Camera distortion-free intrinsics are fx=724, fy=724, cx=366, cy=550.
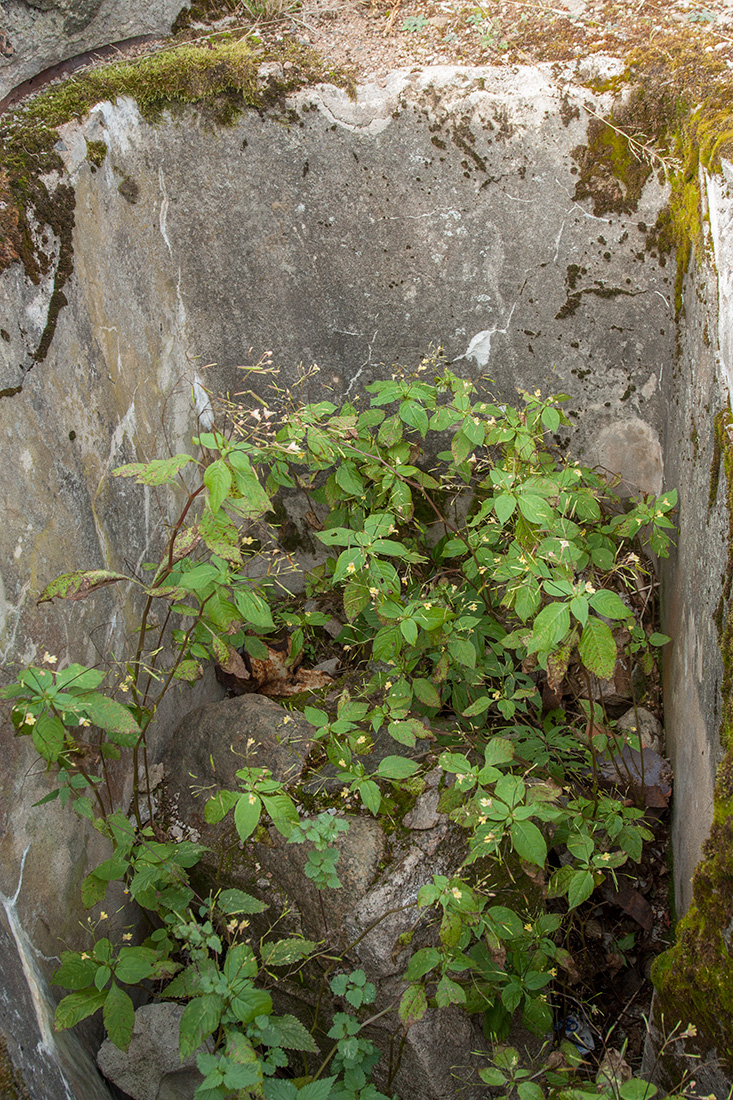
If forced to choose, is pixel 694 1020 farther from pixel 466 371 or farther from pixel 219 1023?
pixel 466 371

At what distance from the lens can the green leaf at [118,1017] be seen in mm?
1537

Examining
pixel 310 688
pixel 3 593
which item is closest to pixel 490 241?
pixel 310 688

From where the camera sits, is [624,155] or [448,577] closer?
[624,155]

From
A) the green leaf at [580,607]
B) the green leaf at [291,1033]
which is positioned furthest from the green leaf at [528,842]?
the green leaf at [291,1033]

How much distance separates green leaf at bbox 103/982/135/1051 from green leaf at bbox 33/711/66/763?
548 mm

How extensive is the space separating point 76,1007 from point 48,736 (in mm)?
593

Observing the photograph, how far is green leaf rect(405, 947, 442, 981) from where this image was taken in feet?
5.51

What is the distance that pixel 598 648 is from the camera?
1740mm

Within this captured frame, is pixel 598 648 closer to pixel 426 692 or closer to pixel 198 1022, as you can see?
pixel 426 692

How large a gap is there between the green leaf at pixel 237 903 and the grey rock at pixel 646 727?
4.55 ft

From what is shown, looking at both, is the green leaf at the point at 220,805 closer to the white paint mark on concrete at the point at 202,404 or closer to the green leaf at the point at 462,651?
the green leaf at the point at 462,651

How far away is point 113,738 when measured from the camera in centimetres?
178

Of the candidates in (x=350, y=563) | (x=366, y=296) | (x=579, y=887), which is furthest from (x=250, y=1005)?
(x=366, y=296)

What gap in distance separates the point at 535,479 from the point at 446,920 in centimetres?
112
